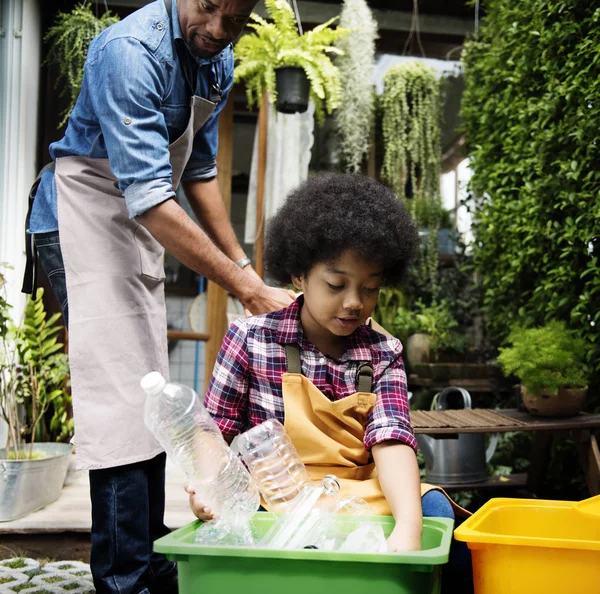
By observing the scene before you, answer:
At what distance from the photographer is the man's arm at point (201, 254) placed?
5.72ft

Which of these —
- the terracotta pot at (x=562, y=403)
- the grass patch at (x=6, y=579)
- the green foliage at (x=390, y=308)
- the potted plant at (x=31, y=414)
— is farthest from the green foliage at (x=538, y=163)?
the grass patch at (x=6, y=579)

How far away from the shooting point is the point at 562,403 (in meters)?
2.97

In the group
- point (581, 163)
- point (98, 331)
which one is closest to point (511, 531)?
point (98, 331)

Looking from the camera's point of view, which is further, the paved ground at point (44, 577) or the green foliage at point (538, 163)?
the green foliage at point (538, 163)

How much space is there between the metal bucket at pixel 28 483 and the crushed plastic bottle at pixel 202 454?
66.4 inches

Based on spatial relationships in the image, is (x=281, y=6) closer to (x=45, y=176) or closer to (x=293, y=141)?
(x=293, y=141)

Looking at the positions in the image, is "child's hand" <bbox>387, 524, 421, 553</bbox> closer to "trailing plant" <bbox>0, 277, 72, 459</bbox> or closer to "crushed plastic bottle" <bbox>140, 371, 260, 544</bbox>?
"crushed plastic bottle" <bbox>140, 371, 260, 544</bbox>

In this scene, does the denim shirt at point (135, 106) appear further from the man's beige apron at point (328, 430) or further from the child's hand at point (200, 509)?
the child's hand at point (200, 509)

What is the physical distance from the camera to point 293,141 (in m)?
4.44

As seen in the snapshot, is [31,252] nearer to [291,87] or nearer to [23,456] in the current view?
[23,456]

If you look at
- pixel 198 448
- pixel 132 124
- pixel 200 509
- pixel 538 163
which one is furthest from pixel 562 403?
pixel 132 124

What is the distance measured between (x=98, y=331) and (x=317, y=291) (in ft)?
2.05

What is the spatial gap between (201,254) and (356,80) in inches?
122

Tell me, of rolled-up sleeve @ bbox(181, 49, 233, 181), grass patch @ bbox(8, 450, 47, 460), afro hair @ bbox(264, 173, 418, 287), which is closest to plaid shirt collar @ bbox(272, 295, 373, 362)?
afro hair @ bbox(264, 173, 418, 287)
